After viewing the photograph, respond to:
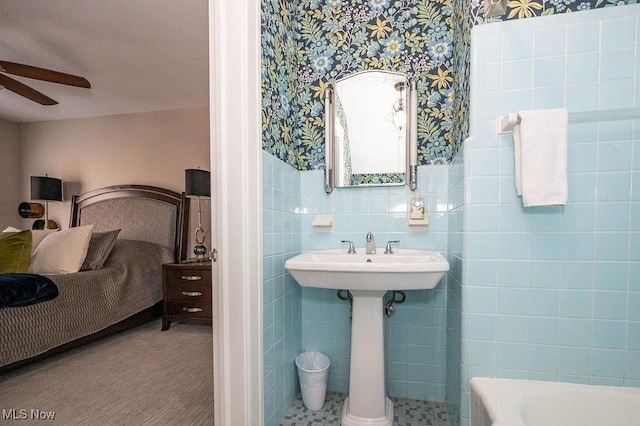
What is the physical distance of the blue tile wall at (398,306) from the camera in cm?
157

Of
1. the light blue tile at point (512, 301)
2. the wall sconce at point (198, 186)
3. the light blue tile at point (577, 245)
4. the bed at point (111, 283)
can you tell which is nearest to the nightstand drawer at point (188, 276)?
the wall sconce at point (198, 186)

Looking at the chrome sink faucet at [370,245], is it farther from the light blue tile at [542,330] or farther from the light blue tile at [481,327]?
the light blue tile at [542,330]

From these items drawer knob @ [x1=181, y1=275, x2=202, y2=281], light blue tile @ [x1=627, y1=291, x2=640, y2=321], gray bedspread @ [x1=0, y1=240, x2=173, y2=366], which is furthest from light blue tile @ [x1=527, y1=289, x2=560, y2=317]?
gray bedspread @ [x1=0, y1=240, x2=173, y2=366]

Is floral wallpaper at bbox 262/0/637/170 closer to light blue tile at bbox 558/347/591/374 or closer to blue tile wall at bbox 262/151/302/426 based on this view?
blue tile wall at bbox 262/151/302/426

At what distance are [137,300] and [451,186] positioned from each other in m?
2.81

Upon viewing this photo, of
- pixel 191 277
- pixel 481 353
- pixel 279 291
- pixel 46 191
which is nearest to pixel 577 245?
pixel 481 353

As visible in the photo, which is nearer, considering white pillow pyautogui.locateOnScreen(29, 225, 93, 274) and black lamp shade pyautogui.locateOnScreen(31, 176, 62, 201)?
white pillow pyautogui.locateOnScreen(29, 225, 93, 274)

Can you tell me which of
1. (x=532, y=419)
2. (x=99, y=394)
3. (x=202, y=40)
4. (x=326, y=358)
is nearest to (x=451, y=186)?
(x=532, y=419)

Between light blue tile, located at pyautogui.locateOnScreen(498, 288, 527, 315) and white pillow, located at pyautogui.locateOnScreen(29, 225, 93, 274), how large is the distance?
10.00 ft

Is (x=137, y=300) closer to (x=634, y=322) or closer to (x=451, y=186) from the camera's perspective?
(x=451, y=186)

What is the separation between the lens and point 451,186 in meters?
1.45

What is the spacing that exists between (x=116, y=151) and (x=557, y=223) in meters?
4.14

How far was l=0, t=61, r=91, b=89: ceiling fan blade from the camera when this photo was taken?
1937mm

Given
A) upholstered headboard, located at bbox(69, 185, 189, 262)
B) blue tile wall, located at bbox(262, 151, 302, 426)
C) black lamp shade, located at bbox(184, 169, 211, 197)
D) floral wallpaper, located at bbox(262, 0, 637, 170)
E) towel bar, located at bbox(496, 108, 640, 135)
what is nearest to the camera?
towel bar, located at bbox(496, 108, 640, 135)
